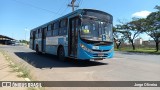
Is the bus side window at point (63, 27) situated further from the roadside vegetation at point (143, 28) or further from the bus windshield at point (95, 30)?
the roadside vegetation at point (143, 28)

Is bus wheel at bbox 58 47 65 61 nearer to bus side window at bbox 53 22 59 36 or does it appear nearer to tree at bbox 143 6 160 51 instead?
bus side window at bbox 53 22 59 36

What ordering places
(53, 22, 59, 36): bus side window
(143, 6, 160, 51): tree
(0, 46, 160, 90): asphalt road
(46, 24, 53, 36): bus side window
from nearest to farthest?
1. (0, 46, 160, 90): asphalt road
2. (53, 22, 59, 36): bus side window
3. (46, 24, 53, 36): bus side window
4. (143, 6, 160, 51): tree

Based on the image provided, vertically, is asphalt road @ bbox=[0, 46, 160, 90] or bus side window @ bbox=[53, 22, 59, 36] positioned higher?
bus side window @ bbox=[53, 22, 59, 36]

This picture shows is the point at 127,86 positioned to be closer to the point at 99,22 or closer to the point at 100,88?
the point at 100,88

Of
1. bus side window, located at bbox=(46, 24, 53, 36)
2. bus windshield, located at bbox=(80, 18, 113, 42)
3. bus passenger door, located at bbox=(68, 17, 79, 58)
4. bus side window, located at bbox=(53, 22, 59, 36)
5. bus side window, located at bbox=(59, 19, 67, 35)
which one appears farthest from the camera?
bus side window, located at bbox=(46, 24, 53, 36)

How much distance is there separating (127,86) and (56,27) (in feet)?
37.3

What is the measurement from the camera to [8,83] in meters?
8.96

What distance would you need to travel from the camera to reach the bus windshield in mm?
15289

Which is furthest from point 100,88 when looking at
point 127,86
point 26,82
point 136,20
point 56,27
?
point 136,20

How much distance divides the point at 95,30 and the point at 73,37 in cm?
152

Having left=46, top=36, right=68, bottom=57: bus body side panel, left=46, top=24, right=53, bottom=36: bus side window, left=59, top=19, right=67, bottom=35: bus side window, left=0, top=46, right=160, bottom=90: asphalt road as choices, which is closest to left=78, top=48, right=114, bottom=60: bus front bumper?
left=0, top=46, right=160, bottom=90: asphalt road

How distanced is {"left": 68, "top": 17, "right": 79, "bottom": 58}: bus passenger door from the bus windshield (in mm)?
665

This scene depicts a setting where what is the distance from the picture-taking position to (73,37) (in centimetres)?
1623

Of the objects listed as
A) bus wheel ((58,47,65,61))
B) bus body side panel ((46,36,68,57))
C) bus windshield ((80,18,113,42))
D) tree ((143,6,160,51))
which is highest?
tree ((143,6,160,51))
